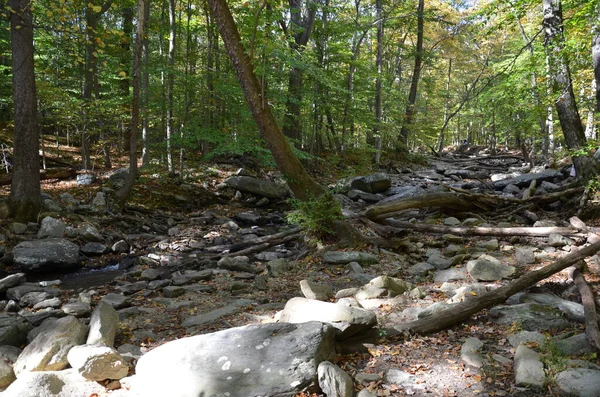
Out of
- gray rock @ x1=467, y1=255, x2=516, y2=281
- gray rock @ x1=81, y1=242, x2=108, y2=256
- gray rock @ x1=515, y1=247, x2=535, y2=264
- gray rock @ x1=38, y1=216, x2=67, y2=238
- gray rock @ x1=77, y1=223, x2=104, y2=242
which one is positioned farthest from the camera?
gray rock @ x1=77, y1=223, x2=104, y2=242

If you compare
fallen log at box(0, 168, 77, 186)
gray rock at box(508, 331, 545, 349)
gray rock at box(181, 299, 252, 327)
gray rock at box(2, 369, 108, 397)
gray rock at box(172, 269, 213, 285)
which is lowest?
gray rock at box(172, 269, 213, 285)

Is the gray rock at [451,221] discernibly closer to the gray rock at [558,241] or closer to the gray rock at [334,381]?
the gray rock at [558,241]

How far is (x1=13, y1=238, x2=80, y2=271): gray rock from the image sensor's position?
24.9 ft

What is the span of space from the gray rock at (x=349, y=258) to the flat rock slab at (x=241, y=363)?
10.9 ft

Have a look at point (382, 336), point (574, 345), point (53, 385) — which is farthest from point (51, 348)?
point (574, 345)

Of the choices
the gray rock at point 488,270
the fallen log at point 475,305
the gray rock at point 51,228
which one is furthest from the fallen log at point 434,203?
the gray rock at point 51,228

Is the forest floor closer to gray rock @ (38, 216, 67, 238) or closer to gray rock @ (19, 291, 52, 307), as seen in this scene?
gray rock @ (19, 291, 52, 307)

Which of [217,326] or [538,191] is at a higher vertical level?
[538,191]

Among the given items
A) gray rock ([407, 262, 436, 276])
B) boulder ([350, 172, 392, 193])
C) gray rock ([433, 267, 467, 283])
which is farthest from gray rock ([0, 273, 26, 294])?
boulder ([350, 172, 392, 193])

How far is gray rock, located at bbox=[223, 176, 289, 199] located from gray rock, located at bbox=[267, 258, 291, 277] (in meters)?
7.37

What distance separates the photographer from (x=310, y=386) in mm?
2930

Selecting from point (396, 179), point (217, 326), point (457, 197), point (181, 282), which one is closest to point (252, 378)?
point (217, 326)

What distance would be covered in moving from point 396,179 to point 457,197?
898 centimetres

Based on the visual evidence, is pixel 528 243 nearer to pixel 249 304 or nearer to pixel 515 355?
pixel 515 355
